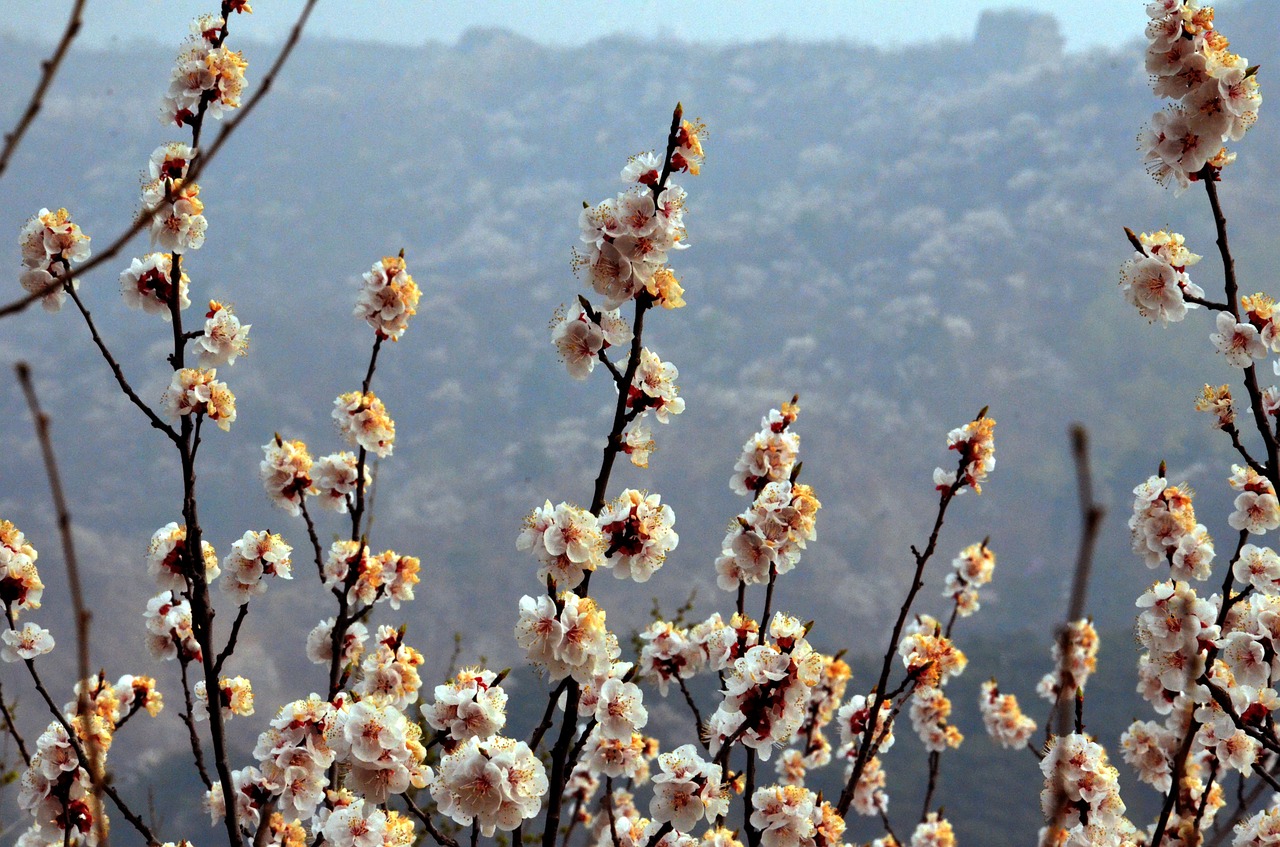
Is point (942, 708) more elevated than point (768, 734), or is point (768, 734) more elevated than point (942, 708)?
point (942, 708)

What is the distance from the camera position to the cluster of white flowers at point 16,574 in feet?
5.40

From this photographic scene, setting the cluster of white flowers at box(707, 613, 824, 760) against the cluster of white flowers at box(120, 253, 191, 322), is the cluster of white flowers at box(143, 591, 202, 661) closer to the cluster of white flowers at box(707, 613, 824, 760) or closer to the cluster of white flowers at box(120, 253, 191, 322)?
the cluster of white flowers at box(120, 253, 191, 322)

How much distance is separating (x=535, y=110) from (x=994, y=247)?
23052 millimetres

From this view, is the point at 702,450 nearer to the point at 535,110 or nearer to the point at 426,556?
the point at 426,556

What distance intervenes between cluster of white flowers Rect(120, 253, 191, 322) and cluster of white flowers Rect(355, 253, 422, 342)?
42 cm

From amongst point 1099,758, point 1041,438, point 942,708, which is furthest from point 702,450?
point 1099,758

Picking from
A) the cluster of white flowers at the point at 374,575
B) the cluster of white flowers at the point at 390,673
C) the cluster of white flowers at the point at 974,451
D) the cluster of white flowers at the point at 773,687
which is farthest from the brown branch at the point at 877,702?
the cluster of white flowers at the point at 374,575

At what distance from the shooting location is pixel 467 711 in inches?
48.0

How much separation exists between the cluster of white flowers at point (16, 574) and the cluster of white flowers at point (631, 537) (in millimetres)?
1054

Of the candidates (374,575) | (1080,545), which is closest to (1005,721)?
(374,575)

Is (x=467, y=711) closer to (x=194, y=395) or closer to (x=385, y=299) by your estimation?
(x=194, y=395)

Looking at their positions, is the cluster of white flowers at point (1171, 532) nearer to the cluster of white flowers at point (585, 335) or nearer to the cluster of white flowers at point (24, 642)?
the cluster of white flowers at point (585, 335)

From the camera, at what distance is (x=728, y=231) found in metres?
29.2

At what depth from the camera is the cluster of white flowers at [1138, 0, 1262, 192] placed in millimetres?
1364
